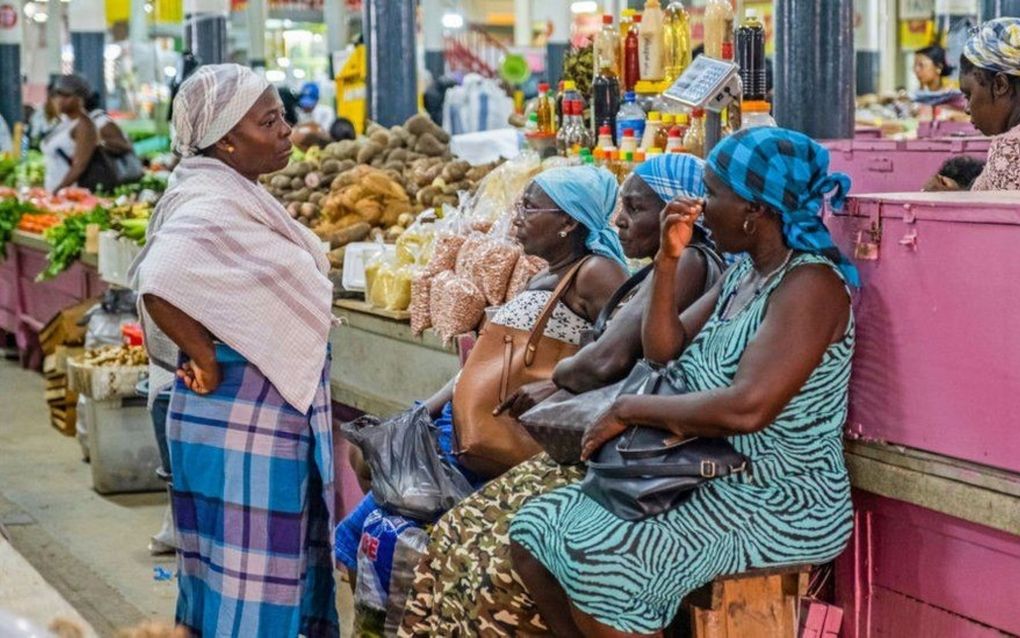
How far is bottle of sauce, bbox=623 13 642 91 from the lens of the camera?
6.09 meters

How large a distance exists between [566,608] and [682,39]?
2882 mm

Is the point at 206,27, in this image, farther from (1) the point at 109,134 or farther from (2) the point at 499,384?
(2) the point at 499,384

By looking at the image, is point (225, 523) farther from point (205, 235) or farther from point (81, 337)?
point (81, 337)

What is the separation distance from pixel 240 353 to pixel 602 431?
1.12 metres

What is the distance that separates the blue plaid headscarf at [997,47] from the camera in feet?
15.2

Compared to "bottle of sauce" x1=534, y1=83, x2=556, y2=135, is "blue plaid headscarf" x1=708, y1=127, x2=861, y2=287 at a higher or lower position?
lower

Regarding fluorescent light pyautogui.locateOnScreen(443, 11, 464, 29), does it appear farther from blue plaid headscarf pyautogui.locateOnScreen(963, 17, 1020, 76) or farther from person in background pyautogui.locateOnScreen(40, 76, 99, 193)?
blue plaid headscarf pyautogui.locateOnScreen(963, 17, 1020, 76)

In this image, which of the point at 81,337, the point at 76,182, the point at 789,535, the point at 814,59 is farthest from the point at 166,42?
the point at 789,535

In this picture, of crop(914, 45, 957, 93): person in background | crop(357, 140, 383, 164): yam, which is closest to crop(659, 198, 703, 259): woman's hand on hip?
crop(357, 140, 383, 164): yam

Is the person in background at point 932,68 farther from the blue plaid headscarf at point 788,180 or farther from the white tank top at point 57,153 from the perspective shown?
the blue plaid headscarf at point 788,180

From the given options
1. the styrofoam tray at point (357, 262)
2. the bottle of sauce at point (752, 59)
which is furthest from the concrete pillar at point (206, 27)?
the bottle of sauce at point (752, 59)

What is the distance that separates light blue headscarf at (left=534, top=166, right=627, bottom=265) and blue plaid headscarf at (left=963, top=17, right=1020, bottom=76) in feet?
3.80

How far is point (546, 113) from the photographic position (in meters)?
6.82

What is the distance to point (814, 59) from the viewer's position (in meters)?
6.55
